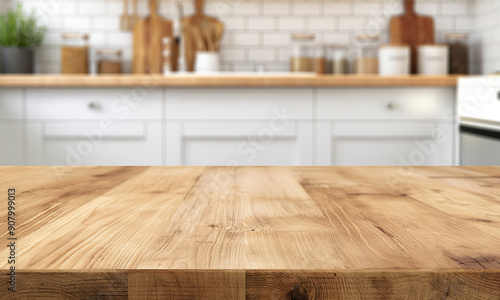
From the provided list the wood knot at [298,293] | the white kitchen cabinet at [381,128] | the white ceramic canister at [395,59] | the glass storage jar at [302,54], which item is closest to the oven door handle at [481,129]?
the white kitchen cabinet at [381,128]

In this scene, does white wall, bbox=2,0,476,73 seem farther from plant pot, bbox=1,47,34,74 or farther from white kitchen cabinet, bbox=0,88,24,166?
white kitchen cabinet, bbox=0,88,24,166

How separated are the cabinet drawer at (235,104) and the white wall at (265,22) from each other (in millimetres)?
780

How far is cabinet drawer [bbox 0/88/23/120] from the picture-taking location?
245 centimetres

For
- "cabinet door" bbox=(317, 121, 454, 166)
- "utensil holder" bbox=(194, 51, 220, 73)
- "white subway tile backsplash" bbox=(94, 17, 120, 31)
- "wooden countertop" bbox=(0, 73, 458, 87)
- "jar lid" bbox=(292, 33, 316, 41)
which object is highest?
"white subway tile backsplash" bbox=(94, 17, 120, 31)

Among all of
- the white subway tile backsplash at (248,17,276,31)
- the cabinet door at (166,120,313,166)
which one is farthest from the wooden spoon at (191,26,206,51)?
the cabinet door at (166,120,313,166)

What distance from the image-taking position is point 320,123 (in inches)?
96.3

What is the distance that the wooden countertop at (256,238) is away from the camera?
34cm

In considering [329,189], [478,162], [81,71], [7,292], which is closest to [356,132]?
[478,162]

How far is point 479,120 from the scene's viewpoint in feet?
7.27

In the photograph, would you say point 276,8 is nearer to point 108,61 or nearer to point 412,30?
point 412,30

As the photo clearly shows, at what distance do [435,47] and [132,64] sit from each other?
5.53ft

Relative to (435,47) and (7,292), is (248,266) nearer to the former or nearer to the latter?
(7,292)

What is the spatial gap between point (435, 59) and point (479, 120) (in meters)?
0.84

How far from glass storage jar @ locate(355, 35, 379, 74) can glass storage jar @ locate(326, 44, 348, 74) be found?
76 millimetres
